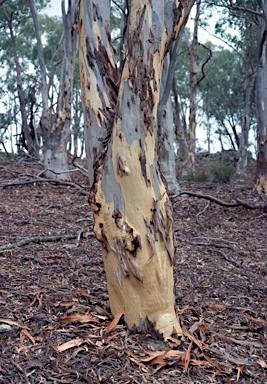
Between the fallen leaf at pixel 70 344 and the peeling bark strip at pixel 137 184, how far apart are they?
0.30 m

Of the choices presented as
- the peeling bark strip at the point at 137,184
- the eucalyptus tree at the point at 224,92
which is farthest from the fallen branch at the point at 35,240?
the eucalyptus tree at the point at 224,92

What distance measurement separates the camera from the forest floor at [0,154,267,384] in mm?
2119

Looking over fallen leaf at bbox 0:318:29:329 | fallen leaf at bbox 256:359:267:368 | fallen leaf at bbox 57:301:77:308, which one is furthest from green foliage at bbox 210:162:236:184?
fallen leaf at bbox 0:318:29:329

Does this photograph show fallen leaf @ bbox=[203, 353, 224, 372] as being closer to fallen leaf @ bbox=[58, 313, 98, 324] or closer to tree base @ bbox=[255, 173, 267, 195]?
fallen leaf @ bbox=[58, 313, 98, 324]

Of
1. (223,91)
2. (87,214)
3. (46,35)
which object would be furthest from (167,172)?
(223,91)

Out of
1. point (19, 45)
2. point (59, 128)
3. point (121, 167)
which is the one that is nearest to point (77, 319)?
point (121, 167)

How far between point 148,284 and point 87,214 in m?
3.39

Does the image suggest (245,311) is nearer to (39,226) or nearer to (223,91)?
(39,226)

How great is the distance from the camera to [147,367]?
2.15 meters

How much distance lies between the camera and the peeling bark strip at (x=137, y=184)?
233cm

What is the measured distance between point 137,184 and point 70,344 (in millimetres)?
Result: 879

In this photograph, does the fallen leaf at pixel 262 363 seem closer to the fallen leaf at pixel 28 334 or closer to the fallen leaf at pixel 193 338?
the fallen leaf at pixel 193 338

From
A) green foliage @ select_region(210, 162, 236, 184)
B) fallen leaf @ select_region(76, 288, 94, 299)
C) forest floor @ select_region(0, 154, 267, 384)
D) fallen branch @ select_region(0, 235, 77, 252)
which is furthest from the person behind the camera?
green foliage @ select_region(210, 162, 236, 184)

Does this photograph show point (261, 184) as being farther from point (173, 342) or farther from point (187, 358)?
point (187, 358)
